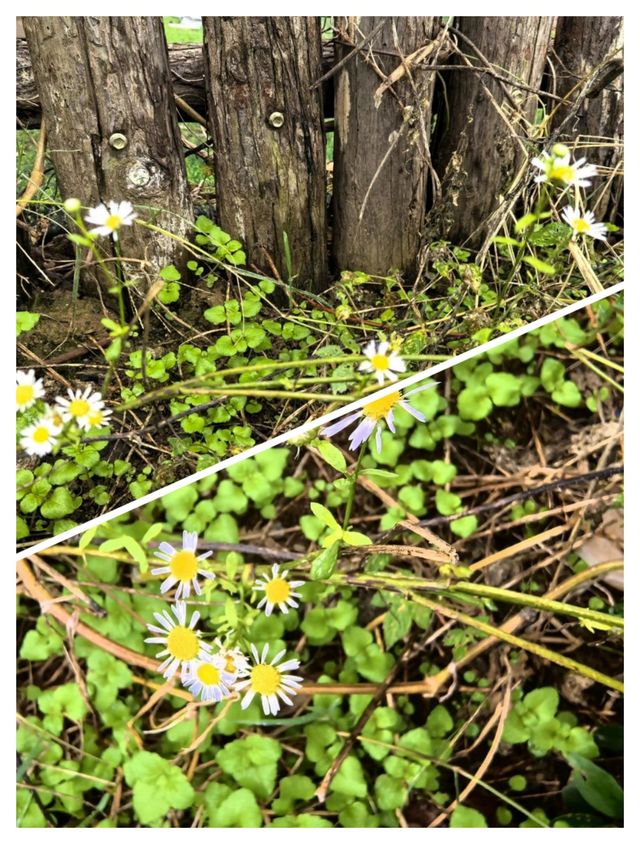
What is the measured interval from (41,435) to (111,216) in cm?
26

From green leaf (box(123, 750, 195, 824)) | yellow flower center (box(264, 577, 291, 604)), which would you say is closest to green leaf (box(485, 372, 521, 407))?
yellow flower center (box(264, 577, 291, 604))

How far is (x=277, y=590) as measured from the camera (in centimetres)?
74

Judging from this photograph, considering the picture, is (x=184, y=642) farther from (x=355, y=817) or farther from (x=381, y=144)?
(x=381, y=144)

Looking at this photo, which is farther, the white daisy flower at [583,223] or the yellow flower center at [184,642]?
the white daisy flower at [583,223]

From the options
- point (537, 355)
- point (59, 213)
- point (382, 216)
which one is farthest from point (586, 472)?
point (59, 213)

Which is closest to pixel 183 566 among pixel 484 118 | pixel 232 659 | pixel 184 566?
pixel 184 566

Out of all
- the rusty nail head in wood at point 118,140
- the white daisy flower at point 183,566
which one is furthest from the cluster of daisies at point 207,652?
the rusty nail head in wood at point 118,140

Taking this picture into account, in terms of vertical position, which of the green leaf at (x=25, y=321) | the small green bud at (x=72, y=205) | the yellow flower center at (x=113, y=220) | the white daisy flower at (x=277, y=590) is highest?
the small green bud at (x=72, y=205)

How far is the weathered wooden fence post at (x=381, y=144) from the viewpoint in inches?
33.1

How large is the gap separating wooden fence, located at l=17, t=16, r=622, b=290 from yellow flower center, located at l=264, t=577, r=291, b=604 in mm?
376

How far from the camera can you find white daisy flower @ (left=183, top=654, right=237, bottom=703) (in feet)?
2.32

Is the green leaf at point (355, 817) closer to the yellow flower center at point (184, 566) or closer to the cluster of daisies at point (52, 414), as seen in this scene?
the yellow flower center at point (184, 566)

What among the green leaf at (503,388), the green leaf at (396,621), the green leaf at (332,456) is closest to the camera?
the green leaf at (332,456)
